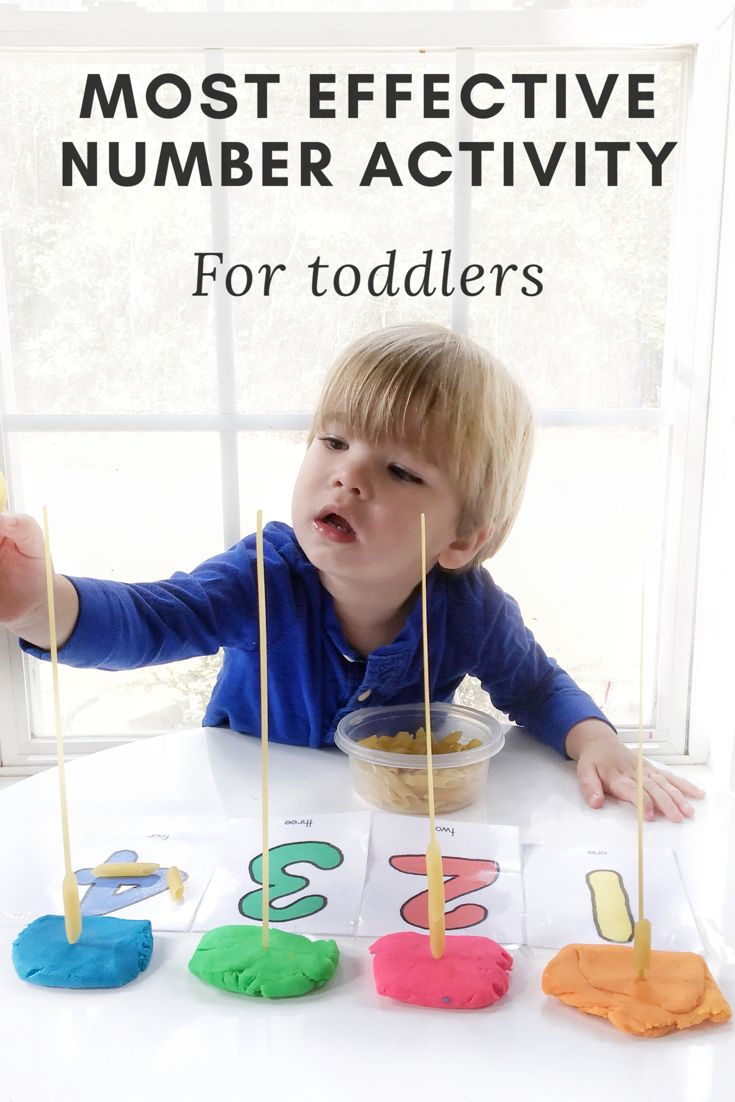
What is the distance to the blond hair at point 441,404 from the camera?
886 mm

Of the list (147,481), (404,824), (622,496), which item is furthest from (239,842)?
(622,496)

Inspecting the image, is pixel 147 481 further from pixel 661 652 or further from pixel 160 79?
pixel 661 652

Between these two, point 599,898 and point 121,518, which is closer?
point 599,898

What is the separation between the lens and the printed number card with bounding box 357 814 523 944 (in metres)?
0.60

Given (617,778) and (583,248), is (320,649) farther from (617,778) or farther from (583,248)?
(583,248)

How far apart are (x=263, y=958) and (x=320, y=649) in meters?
0.46

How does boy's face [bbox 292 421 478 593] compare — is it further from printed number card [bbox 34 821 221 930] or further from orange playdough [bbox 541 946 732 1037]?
orange playdough [bbox 541 946 732 1037]

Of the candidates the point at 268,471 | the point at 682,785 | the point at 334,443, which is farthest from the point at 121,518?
the point at 682,785

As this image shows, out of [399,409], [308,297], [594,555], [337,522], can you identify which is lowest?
[594,555]

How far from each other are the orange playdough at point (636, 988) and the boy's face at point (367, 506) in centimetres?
44

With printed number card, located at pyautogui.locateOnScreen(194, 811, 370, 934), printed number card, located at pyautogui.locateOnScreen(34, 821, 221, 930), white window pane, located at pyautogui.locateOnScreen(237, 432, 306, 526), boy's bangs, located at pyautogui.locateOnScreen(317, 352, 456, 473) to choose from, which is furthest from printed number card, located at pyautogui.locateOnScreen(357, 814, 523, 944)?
white window pane, located at pyautogui.locateOnScreen(237, 432, 306, 526)

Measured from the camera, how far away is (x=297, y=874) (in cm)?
66

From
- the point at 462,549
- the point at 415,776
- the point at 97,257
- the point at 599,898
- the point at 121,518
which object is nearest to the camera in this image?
the point at 599,898

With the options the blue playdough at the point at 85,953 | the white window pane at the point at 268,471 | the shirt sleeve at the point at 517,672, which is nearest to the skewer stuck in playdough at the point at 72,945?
the blue playdough at the point at 85,953
